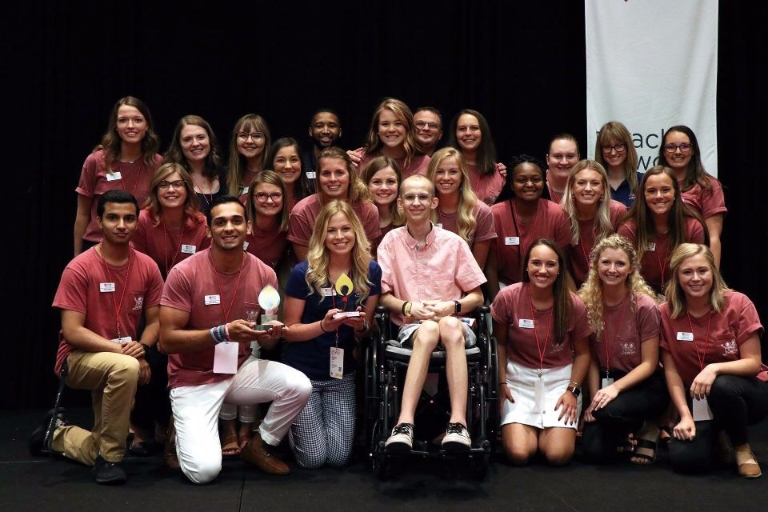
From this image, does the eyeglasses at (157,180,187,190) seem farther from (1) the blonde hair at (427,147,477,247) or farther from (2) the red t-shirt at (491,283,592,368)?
(2) the red t-shirt at (491,283,592,368)

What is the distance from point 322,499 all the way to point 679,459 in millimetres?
1562

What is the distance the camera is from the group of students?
382cm

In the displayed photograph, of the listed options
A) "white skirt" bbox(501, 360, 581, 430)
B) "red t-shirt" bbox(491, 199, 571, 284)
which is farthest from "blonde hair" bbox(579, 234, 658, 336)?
"red t-shirt" bbox(491, 199, 571, 284)

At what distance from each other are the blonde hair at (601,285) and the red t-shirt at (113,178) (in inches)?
91.2

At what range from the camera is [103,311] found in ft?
12.9

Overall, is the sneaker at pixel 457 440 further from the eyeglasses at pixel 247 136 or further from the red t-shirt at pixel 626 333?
the eyeglasses at pixel 247 136

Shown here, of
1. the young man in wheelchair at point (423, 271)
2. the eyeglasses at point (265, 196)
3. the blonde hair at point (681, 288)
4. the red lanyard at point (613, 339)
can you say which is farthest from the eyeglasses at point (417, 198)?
the blonde hair at point (681, 288)

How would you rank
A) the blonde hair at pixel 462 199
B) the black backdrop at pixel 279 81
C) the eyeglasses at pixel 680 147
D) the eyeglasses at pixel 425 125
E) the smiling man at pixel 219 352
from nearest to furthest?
the smiling man at pixel 219 352
the blonde hair at pixel 462 199
the eyeglasses at pixel 680 147
the eyeglasses at pixel 425 125
the black backdrop at pixel 279 81

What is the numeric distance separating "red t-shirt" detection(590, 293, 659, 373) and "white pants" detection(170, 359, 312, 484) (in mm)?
1397

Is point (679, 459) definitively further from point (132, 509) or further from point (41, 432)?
point (41, 432)

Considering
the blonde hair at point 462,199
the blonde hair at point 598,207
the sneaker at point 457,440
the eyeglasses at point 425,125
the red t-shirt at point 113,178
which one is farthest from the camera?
the eyeglasses at point 425,125

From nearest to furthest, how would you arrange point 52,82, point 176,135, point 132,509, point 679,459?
1. point 132,509
2. point 679,459
3. point 176,135
4. point 52,82

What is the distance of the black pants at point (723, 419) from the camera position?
382 centimetres

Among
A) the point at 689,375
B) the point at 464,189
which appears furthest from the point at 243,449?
the point at 689,375
